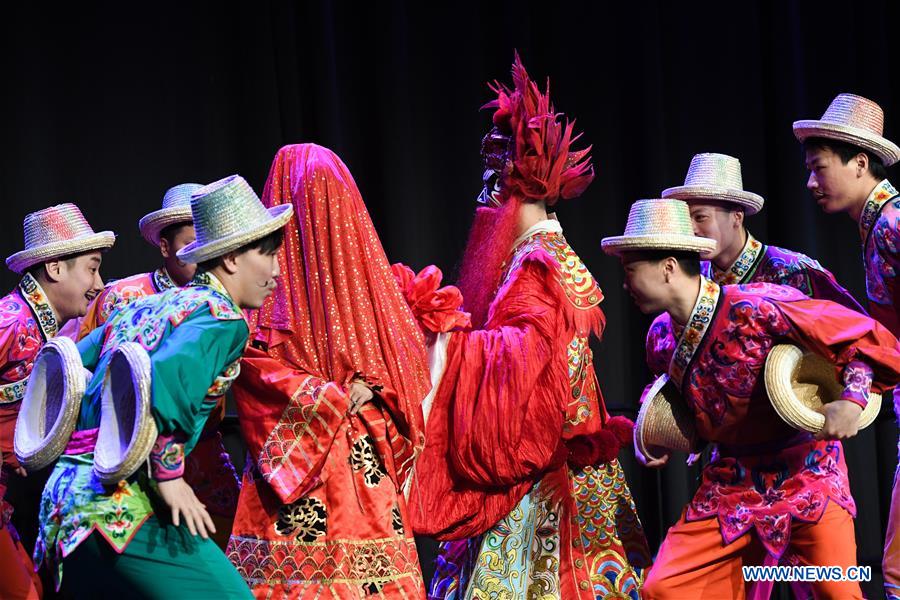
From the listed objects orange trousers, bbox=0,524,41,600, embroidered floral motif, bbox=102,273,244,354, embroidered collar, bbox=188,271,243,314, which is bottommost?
orange trousers, bbox=0,524,41,600

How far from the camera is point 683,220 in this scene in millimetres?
3561

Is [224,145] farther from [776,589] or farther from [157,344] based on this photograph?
[776,589]

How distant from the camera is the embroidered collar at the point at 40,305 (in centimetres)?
402

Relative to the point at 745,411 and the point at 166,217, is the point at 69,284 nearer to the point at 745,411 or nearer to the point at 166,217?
the point at 166,217

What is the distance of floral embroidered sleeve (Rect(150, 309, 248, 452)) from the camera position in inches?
98.0

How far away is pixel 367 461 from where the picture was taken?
3.07 metres

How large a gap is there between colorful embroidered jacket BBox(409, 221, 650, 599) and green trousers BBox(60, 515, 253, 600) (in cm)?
118

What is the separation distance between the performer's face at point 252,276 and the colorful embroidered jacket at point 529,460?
41.4 inches

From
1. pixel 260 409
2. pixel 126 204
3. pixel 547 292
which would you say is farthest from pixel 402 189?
pixel 260 409

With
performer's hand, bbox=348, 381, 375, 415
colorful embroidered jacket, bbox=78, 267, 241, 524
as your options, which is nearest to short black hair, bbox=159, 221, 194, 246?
colorful embroidered jacket, bbox=78, 267, 241, 524

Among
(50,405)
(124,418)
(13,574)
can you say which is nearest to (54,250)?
(13,574)

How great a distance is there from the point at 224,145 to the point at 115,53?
59cm

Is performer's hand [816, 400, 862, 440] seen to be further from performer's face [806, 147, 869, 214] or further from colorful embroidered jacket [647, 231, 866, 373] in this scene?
performer's face [806, 147, 869, 214]

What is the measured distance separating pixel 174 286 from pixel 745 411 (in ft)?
6.06
